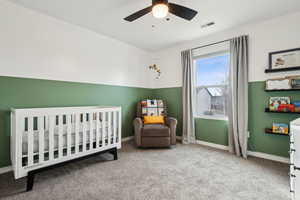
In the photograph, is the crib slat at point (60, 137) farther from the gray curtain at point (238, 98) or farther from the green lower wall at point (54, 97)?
the gray curtain at point (238, 98)

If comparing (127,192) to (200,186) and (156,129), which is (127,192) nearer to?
(200,186)

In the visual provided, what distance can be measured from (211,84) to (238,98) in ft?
2.33

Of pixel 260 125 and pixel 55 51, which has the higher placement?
pixel 55 51

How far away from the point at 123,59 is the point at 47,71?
164 cm

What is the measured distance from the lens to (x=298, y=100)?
2188 millimetres

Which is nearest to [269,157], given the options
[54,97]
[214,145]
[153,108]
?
[214,145]

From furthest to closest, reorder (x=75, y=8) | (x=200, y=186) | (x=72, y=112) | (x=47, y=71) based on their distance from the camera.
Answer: (x=47, y=71) < (x=75, y=8) < (x=72, y=112) < (x=200, y=186)

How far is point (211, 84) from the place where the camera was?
3191 mm

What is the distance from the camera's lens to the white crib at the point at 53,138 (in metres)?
1.57

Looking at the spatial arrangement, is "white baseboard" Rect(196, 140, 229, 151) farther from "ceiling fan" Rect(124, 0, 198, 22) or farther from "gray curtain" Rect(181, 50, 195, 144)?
"ceiling fan" Rect(124, 0, 198, 22)

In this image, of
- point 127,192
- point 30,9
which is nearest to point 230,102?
point 127,192

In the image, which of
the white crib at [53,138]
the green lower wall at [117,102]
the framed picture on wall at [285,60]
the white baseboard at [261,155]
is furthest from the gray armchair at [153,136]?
the framed picture on wall at [285,60]

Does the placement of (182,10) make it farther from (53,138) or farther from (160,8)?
(53,138)

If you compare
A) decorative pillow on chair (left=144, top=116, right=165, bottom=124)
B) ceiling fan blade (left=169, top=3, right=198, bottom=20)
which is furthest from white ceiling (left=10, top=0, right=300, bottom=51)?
decorative pillow on chair (left=144, top=116, right=165, bottom=124)
